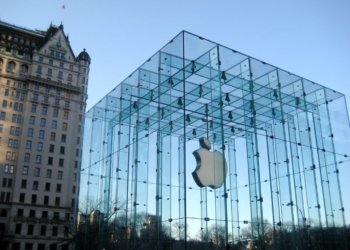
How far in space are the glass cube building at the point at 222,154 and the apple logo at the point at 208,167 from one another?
0.30ft

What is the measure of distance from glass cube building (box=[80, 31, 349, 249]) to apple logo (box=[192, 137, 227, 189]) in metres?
0.09

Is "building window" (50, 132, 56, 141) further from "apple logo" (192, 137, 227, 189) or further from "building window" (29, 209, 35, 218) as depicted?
"apple logo" (192, 137, 227, 189)

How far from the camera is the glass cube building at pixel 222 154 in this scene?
15.5 m

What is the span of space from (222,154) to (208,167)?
849 mm

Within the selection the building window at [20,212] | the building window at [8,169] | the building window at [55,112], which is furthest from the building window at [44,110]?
the building window at [20,212]

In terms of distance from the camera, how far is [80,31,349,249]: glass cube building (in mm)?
15453

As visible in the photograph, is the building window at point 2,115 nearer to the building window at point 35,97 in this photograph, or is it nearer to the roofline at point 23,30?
the building window at point 35,97

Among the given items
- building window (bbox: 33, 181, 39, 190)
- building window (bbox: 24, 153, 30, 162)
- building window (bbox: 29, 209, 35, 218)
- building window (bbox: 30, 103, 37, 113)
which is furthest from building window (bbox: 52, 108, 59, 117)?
building window (bbox: 29, 209, 35, 218)

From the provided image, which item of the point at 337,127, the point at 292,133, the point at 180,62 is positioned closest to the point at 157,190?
the point at 180,62

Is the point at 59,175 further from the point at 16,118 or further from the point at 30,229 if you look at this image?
the point at 16,118

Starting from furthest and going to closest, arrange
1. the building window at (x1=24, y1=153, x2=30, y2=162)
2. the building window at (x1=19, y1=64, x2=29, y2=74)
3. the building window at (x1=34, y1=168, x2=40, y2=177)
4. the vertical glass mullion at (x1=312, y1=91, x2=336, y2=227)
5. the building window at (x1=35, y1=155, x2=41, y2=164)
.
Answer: the building window at (x1=19, y1=64, x2=29, y2=74), the building window at (x1=35, y1=155, x2=41, y2=164), the building window at (x1=24, y1=153, x2=30, y2=162), the building window at (x1=34, y1=168, x2=40, y2=177), the vertical glass mullion at (x1=312, y1=91, x2=336, y2=227)

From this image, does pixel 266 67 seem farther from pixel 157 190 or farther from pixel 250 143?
pixel 157 190

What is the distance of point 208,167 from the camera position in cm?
1573

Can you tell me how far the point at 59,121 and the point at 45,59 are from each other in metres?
12.2
